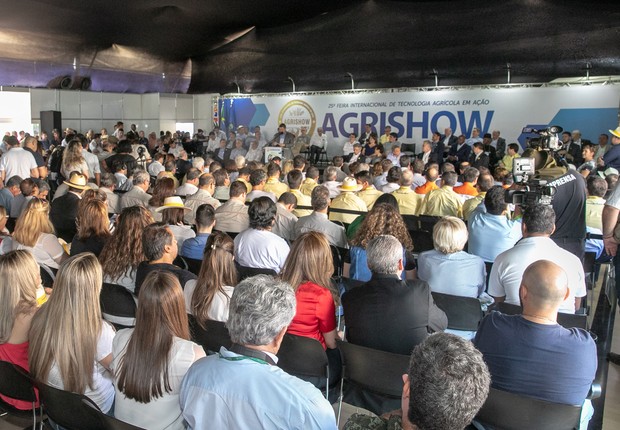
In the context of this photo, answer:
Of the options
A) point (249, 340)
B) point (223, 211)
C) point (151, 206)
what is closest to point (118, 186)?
point (151, 206)

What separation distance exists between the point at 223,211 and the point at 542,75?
10942 millimetres

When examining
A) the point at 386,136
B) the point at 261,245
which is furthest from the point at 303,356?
the point at 386,136

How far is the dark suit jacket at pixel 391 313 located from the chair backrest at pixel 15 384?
5.07 feet

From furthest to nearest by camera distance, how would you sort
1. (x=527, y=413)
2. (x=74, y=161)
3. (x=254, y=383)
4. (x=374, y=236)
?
(x=74, y=161)
(x=374, y=236)
(x=527, y=413)
(x=254, y=383)

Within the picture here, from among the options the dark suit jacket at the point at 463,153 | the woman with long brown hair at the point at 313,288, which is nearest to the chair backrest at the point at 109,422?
the woman with long brown hair at the point at 313,288

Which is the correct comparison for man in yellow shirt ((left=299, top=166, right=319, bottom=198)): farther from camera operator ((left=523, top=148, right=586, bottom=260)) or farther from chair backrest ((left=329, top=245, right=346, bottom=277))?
camera operator ((left=523, top=148, right=586, bottom=260))

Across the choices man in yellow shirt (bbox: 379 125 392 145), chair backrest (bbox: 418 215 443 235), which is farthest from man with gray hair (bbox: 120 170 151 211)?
man in yellow shirt (bbox: 379 125 392 145)

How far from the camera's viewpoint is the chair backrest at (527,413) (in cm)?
229

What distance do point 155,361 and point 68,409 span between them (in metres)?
0.42

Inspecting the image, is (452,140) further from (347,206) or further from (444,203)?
(347,206)

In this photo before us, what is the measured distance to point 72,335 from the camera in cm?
266

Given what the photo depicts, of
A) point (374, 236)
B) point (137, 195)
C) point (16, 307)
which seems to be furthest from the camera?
point (137, 195)

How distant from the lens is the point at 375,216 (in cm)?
465

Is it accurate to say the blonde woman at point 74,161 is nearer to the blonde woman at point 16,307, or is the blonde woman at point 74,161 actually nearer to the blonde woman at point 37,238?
the blonde woman at point 37,238
